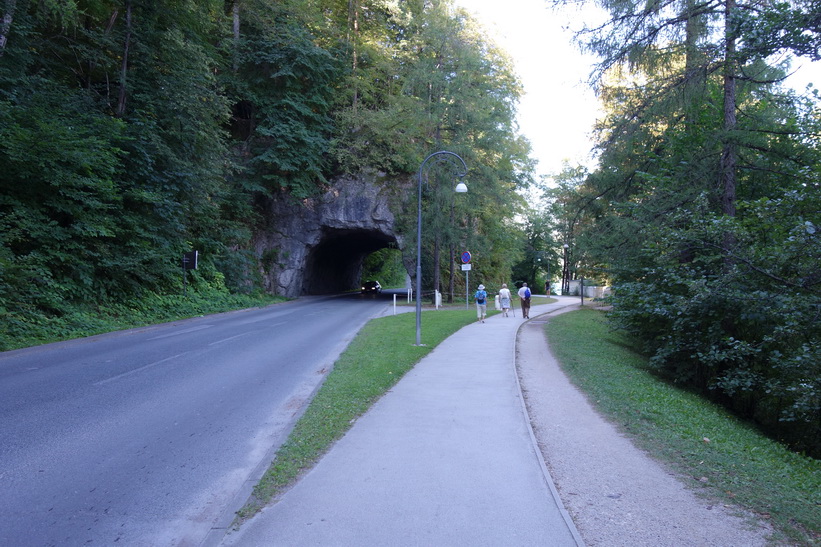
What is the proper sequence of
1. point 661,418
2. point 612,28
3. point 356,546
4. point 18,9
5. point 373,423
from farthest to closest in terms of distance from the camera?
point 18,9, point 612,28, point 661,418, point 373,423, point 356,546

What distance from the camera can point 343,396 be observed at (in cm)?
736

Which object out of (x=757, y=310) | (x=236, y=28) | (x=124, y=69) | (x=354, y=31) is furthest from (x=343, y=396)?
(x=354, y=31)

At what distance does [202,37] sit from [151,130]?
28.1 ft

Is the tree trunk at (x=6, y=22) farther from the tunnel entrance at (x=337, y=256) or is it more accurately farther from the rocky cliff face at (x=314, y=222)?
the tunnel entrance at (x=337, y=256)

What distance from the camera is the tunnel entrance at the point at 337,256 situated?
119ft

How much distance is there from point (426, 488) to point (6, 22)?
1846 cm

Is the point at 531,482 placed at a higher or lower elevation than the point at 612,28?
lower

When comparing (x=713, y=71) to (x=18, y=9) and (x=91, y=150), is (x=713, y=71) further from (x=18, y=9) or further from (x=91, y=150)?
(x=18, y=9)

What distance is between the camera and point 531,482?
14.6 feet

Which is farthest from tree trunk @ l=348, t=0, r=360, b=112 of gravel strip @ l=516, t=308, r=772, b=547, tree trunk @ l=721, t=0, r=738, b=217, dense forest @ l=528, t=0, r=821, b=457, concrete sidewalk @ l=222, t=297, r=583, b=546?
gravel strip @ l=516, t=308, r=772, b=547

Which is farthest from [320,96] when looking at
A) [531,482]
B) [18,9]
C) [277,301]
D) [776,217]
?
[531,482]

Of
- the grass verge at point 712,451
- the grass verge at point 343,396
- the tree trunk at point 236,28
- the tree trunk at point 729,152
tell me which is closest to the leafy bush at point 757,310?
the grass verge at point 712,451

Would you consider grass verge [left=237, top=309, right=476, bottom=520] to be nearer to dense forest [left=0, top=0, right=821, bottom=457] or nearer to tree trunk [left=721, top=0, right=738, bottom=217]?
dense forest [left=0, top=0, right=821, bottom=457]

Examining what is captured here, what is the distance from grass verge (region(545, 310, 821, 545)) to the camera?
404cm
